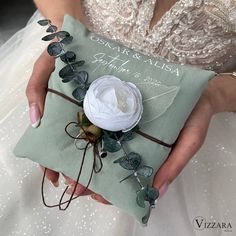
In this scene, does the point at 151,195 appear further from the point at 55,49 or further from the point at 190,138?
the point at 55,49

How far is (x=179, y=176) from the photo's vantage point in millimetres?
669

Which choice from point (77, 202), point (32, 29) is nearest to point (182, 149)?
point (77, 202)

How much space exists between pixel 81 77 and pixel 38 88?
101mm

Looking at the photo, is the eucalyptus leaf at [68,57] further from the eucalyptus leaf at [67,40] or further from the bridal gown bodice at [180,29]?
the bridal gown bodice at [180,29]

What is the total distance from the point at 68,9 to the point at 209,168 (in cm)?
37

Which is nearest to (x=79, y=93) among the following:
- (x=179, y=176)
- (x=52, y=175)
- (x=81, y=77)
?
(x=81, y=77)

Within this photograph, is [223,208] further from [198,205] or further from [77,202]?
[77,202]

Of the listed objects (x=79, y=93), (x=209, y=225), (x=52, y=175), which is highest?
(x=79, y=93)

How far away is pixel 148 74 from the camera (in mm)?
543

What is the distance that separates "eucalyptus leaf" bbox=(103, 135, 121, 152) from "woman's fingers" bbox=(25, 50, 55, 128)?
107 mm

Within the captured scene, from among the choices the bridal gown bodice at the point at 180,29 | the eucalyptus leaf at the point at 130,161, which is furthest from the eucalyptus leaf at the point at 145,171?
the bridal gown bodice at the point at 180,29

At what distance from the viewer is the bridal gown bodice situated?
68cm

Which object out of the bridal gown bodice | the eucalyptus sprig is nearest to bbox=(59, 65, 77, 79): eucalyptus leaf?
the eucalyptus sprig

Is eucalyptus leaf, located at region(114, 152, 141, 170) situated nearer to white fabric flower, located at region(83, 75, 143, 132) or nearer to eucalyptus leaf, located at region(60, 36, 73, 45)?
white fabric flower, located at region(83, 75, 143, 132)
